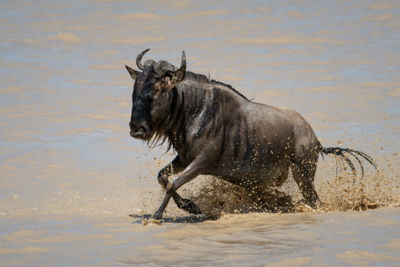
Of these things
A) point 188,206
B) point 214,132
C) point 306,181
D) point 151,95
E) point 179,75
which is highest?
point 179,75

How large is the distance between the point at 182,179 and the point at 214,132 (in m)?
0.71

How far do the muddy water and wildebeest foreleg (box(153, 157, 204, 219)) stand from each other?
0.79ft

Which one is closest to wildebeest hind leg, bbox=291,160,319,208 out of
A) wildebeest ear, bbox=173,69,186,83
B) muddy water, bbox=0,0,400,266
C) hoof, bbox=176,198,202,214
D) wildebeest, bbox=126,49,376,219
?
wildebeest, bbox=126,49,376,219

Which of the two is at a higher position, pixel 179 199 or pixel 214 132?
pixel 214 132

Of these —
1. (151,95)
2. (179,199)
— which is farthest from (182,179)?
(151,95)

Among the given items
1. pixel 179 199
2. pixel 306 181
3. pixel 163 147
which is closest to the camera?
pixel 179 199

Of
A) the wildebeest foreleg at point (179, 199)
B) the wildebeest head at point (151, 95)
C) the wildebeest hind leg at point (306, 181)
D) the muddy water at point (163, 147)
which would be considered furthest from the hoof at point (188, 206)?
the wildebeest hind leg at point (306, 181)

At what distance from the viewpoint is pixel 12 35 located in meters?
21.4

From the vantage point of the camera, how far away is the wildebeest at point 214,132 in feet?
26.5

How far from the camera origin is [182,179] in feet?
26.4

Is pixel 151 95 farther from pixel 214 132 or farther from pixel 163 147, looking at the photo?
pixel 163 147

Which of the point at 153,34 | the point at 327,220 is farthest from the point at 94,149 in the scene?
the point at 153,34

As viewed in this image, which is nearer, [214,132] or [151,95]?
[151,95]

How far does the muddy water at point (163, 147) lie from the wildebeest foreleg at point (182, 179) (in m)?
0.24
